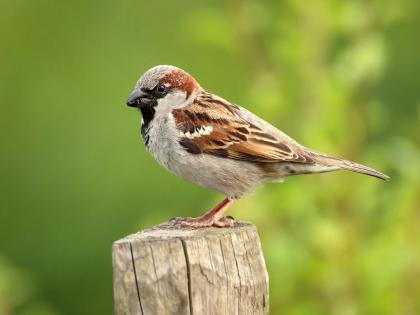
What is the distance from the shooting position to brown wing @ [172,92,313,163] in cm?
526

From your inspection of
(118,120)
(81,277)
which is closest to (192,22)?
(81,277)

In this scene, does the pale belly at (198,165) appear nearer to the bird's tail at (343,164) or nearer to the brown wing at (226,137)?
the brown wing at (226,137)

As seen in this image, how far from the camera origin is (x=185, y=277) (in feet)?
12.6

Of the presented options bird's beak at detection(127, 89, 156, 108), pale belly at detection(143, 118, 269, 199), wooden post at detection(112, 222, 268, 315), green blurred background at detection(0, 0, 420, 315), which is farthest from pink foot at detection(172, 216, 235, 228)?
green blurred background at detection(0, 0, 420, 315)

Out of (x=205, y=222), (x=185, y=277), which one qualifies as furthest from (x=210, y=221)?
(x=185, y=277)

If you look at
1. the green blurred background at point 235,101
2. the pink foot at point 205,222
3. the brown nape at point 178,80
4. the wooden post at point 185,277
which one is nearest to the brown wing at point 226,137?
the brown nape at point 178,80

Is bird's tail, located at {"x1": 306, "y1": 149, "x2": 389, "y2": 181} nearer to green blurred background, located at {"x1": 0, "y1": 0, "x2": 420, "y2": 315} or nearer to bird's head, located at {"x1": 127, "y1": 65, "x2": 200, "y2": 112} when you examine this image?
green blurred background, located at {"x1": 0, "y1": 0, "x2": 420, "y2": 315}

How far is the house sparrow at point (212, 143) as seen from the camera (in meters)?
5.25

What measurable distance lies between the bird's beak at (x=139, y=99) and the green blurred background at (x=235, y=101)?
2.38 ft

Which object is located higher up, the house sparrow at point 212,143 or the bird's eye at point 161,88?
the bird's eye at point 161,88

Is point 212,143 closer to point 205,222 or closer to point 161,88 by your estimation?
point 161,88

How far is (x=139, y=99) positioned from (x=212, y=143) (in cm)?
39

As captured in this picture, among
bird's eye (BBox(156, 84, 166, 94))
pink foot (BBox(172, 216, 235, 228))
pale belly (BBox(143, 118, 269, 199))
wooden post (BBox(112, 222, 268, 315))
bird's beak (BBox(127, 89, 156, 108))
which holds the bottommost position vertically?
wooden post (BBox(112, 222, 268, 315))

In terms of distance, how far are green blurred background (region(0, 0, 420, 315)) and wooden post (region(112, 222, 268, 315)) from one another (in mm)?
1545
